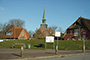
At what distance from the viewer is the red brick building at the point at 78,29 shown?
38.9 meters

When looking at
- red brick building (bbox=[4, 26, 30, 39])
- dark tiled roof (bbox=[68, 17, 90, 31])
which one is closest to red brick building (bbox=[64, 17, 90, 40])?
dark tiled roof (bbox=[68, 17, 90, 31])

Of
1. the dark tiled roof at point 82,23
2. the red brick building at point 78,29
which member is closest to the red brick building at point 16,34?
the red brick building at point 78,29

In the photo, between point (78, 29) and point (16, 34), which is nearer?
point (78, 29)

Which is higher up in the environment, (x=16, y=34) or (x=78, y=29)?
(x=78, y=29)

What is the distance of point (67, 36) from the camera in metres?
44.3

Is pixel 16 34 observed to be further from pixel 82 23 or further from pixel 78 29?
pixel 82 23

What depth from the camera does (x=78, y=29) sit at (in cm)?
4091

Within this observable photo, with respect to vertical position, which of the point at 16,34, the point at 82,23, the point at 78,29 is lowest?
→ the point at 16,34

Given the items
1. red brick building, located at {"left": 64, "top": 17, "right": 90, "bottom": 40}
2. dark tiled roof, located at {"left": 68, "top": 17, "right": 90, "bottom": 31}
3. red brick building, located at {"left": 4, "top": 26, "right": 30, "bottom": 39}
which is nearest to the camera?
red brick building, located at {"left": 64, "top": 17, "right": 90, "bottom": 40}

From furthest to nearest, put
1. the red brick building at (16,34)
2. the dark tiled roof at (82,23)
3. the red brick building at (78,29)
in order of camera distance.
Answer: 1. the red brick building at (16,34)
2. the dark tiled roof at (82,23)
3. the red brick building at (78,29)

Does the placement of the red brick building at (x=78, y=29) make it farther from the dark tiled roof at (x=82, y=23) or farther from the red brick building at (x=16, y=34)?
the red brick building at (x=16, y=34)

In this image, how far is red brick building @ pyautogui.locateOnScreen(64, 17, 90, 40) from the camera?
3892 cm

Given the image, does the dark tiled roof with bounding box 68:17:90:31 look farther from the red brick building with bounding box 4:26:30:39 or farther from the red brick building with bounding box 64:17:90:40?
the red brick building with bounding box 4:26:30:39

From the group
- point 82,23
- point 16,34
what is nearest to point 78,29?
point 82,23
